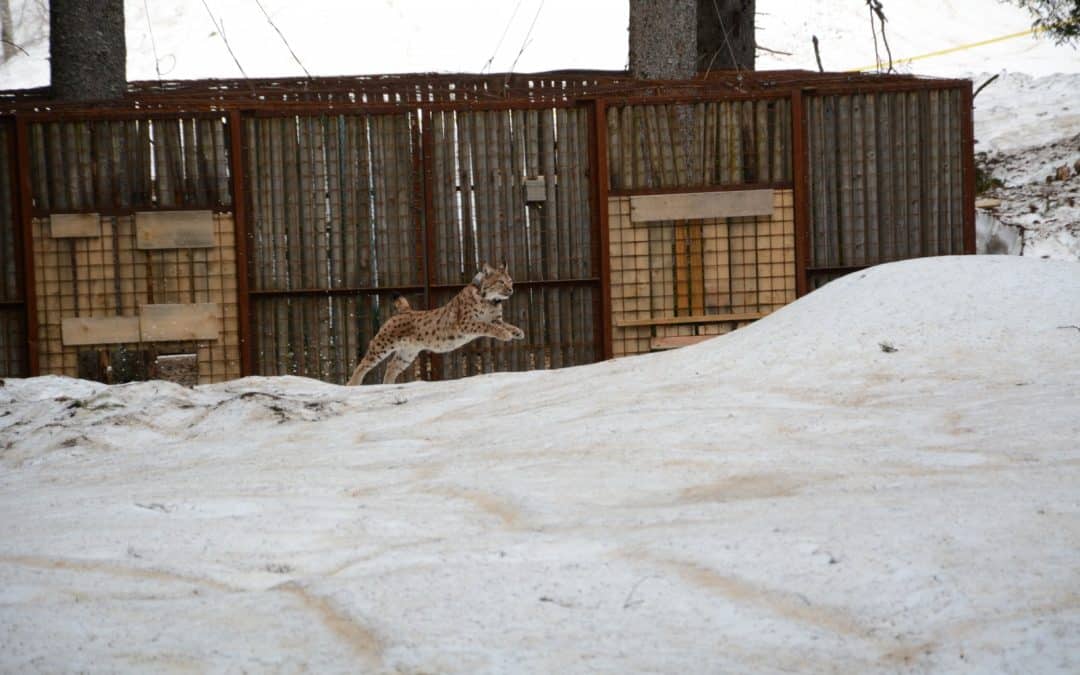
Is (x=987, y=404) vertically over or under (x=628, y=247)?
under

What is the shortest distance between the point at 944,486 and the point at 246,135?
8.24 metres

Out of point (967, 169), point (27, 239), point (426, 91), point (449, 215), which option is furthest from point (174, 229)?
point (967, 169)

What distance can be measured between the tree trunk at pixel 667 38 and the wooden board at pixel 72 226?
20.0 feet

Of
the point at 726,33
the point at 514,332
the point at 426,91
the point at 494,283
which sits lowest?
the point at 514,332

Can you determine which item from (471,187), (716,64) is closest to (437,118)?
(471,187)

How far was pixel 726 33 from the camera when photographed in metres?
15.1

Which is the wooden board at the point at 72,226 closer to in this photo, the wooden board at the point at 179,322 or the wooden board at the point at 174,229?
the wooden board at the point at 174,229

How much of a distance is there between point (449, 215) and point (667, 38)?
12.5 feet

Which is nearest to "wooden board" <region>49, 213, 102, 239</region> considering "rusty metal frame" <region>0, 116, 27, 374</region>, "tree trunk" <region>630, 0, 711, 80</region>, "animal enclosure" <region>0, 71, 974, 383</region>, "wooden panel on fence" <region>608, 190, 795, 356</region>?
"animal enclosure" <region>0, 71, 974, 383</region>

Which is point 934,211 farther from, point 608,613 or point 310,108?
point 608,613

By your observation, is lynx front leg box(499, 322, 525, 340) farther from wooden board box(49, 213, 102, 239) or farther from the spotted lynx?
wooden board box(49, 213, 102, 239)

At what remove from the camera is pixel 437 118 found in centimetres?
1092

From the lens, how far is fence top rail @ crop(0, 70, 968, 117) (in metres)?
10.9

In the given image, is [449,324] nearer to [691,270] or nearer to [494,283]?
[494,283]
